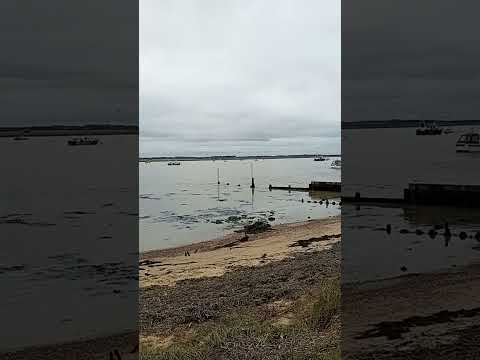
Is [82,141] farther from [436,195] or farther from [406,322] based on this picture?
[436,195]

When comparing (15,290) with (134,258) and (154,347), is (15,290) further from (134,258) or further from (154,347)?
(154,347)

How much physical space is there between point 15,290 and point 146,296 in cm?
632

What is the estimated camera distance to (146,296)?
940 cm

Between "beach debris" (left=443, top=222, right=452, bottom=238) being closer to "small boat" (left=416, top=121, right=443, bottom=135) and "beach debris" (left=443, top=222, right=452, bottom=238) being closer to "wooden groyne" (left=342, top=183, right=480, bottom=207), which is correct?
A: "wooden groyne" (left=342, top=183, right=480, bottom=207)

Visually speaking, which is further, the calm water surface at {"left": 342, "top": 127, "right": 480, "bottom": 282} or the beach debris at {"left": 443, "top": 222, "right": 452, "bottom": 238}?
the beach debris at {"left": 443, "top": 222, "right": 452, "bottom": 238}

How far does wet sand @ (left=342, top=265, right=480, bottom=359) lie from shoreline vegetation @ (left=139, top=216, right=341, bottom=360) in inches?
30.9

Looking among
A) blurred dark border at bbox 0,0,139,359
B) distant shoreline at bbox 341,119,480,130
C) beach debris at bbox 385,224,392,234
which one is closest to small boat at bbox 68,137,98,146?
blurred dark border at bbox 0,0,139,359

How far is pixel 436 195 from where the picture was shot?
4555 mm

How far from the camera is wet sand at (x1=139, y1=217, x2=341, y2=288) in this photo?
12.2m

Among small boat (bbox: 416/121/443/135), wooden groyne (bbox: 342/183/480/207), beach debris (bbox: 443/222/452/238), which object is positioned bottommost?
beach debris (bbox: 443/222/452/238)

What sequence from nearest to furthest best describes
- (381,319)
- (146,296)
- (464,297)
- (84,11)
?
(84,11) < (381,319) < (464,297) < (146,296)

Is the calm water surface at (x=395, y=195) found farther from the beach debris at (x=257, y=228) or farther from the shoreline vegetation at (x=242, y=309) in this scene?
the beach debris at (x=257, y=228)

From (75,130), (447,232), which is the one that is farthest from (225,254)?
(75,130)

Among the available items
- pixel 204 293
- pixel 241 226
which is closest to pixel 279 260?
pixel 204 293
